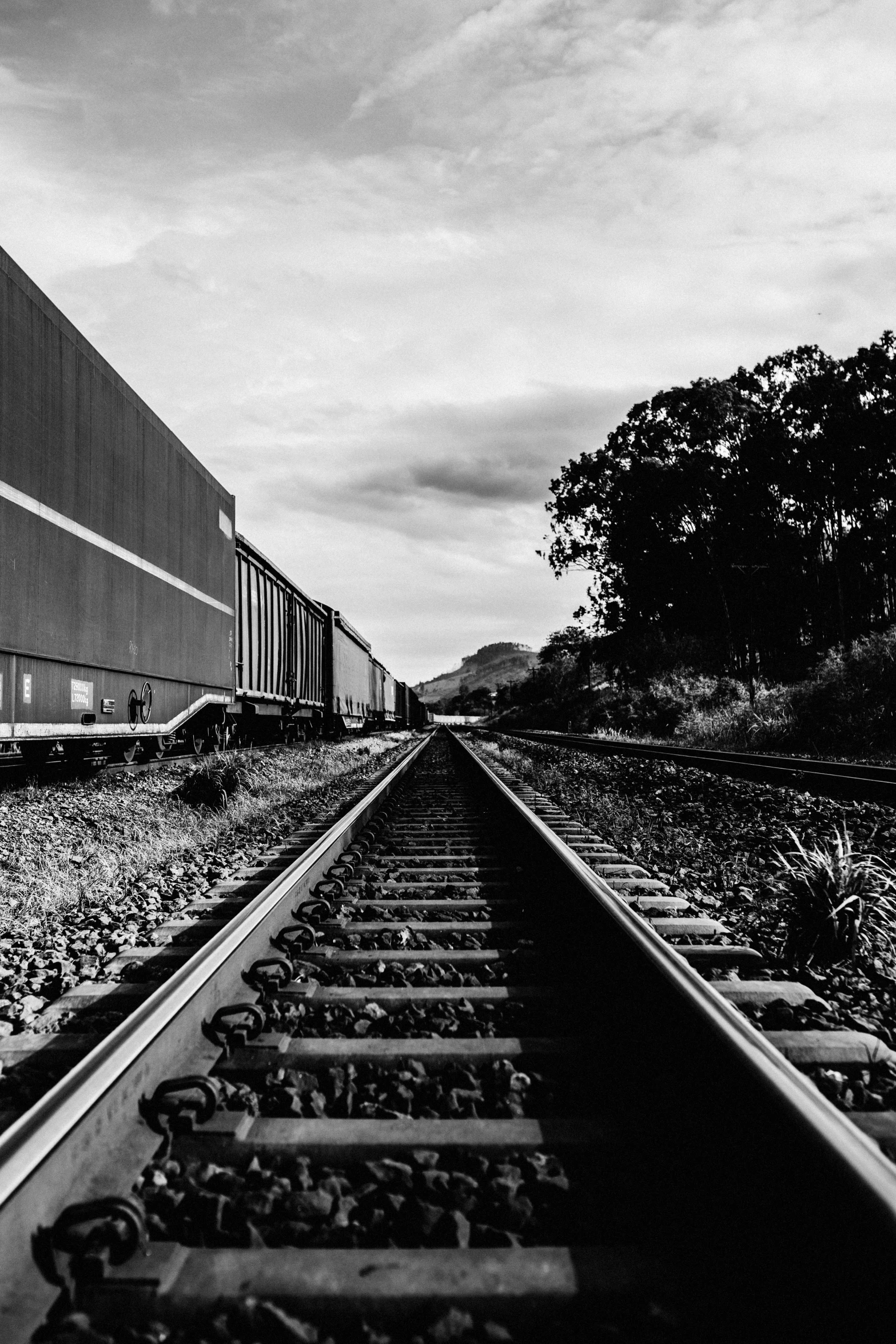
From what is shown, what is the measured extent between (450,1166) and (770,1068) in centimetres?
75

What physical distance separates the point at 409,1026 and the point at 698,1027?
2.99 feet

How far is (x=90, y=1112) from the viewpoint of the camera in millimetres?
1773

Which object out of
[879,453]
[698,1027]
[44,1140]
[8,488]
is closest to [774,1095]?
[698,1027]

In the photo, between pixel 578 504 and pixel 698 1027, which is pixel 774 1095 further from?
pixel 578 504

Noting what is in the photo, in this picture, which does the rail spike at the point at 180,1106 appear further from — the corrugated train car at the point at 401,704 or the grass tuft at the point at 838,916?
the corrugated train car at the point at 401,704

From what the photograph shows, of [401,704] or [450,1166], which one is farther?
[401,704]

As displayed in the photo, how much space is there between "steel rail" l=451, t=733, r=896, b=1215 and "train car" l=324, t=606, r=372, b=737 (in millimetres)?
18172

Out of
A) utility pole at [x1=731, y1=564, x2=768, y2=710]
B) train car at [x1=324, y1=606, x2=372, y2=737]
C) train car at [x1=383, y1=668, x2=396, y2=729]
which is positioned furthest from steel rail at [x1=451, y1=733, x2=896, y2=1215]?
train car at [x1=383, y1=668, x2=396, y2=729]

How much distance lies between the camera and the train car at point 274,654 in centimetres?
1323

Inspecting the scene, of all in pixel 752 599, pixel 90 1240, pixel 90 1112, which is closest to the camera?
pixel 90 1240

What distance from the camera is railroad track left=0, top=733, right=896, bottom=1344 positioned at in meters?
1.38

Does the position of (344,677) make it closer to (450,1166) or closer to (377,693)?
(377,693)

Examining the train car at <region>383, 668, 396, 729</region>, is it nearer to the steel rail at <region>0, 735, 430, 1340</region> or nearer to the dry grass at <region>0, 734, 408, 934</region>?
the dry grass at <region>0, 734, 408, 934</region>

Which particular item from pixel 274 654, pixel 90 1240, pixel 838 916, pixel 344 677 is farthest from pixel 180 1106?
pixel 344 677
